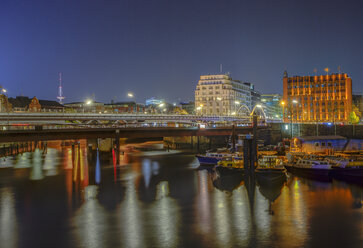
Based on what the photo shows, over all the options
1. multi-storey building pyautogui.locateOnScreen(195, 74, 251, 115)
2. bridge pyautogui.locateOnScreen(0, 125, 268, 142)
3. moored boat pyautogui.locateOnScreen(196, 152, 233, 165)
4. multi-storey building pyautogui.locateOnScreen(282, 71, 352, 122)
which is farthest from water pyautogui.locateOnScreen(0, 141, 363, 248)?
multi-storey building pyautogui.locateOnScreen(195, 74, 251, 115)

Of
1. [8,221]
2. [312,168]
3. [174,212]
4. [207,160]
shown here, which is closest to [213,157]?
[207,160]

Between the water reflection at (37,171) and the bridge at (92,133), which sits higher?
the bridge at (92,133)

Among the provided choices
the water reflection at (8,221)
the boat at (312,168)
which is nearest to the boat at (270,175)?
the boat at (312,168)

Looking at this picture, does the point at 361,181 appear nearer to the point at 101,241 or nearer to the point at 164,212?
the point at 164,212

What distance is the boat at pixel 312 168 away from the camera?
135 feet

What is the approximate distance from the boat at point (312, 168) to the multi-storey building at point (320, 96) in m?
87.2

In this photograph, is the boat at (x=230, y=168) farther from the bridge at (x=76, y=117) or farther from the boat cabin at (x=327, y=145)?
the bridge at (x=76, y=117)

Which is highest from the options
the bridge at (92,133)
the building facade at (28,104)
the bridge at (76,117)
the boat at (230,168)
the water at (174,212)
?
the building facade at (28,104)

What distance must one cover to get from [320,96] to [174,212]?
395 feet

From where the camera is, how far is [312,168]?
41.9 metres

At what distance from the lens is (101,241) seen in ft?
73.0

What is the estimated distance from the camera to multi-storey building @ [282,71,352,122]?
425 ft

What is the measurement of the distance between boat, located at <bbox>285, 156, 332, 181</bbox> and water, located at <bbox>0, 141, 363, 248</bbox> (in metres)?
1.74

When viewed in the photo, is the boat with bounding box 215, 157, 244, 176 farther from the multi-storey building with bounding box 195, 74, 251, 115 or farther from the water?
the multi-storey building with bounding box 195, 74, 251, 115
